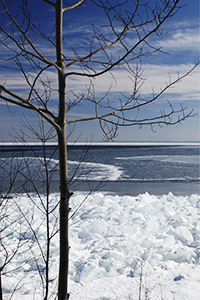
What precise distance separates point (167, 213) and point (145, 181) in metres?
7.29

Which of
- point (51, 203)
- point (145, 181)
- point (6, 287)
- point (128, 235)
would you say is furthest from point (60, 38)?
point (145, 181)

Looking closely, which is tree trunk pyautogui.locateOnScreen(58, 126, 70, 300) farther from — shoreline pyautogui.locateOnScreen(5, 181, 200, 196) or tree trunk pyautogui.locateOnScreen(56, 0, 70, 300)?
shoreline pyautogui.locateOnScreen(5, 181, 200, 196)

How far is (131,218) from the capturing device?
577cm

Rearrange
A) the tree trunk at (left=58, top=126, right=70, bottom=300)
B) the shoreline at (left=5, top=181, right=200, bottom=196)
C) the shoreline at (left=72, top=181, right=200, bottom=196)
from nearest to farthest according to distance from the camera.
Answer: the tree trunk at (left=58, top=126, right=70, bottom=300)
the shoreline at (left=5, top=181, right=200, bottom=196)
the shoreline at (left=72, top=181, right=200, bottom=196)

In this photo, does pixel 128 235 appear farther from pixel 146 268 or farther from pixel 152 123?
pixel 152 123

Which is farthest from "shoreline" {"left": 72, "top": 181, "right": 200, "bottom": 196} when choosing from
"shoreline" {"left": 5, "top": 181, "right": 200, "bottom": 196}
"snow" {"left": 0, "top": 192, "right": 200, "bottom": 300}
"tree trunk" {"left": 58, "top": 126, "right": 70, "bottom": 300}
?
"tree trunk" {"left": 58, "top": 126, "right": 70, "bottom": 300}

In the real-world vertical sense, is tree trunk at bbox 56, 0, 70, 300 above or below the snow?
above

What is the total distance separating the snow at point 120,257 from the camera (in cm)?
336

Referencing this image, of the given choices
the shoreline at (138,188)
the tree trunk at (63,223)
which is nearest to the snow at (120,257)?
the tree trunk at (63,223)

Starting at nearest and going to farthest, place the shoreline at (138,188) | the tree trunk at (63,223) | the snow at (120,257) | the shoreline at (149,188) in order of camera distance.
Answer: the tree trunk at (63,223) < the snow at (120,257) < the shoreline at (138,188) < the shoreline at (149,188)

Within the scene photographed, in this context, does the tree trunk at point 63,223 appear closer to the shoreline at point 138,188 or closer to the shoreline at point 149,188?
the shoreline at point 138,188

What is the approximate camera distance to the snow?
336cm

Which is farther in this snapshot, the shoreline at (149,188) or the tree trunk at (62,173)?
the shoreline at (149,188)

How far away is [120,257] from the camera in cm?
409
